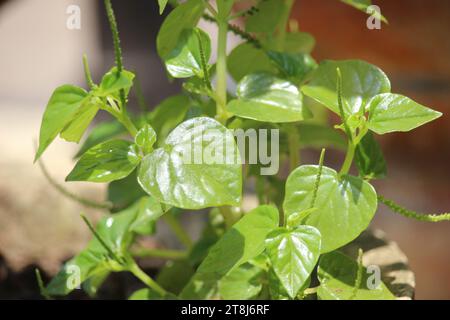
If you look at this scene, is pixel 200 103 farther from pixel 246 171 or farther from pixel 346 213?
pixel 346 213

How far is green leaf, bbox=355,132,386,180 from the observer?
50cm

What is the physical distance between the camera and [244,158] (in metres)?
0.58

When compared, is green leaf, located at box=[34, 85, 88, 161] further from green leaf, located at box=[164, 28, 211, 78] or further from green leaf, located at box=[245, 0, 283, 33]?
green leaf, located at box=[245, 0, 283, 33]

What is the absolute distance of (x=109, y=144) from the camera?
468 millimetres

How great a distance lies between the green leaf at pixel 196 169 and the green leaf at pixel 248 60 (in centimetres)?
17

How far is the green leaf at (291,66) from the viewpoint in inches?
20.9

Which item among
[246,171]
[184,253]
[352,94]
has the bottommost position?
[184,253]

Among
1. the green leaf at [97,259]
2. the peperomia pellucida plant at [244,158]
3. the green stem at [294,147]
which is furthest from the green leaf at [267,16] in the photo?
the green leaf at [97,259]

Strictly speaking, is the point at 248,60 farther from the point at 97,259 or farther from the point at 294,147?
the point at 97,259

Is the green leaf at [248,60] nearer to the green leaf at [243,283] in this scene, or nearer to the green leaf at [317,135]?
the green leaf at [317,135]

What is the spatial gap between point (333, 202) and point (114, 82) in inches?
7.1

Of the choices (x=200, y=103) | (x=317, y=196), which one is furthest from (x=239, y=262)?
(x=200, y=103)

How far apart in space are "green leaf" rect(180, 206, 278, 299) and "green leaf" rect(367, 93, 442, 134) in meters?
0.10
